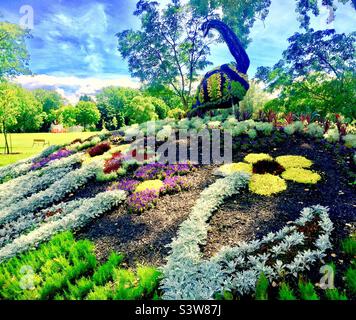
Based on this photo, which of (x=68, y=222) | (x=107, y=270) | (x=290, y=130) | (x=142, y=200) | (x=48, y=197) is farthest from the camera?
(x=290, y=130)

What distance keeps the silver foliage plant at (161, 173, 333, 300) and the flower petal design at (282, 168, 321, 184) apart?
1.63m

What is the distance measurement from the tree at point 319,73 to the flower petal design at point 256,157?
189 centimetres

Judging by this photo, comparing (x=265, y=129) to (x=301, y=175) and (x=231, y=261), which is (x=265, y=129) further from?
(x=231, y=261)

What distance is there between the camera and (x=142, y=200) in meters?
6.88

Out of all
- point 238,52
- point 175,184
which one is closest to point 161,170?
point 175,184

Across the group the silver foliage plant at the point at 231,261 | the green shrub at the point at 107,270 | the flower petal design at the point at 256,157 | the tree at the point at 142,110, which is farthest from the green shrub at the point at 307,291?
the tree at the point at 142,110

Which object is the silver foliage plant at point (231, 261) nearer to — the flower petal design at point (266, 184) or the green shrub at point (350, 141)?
the flower petal design at point (266, 184)

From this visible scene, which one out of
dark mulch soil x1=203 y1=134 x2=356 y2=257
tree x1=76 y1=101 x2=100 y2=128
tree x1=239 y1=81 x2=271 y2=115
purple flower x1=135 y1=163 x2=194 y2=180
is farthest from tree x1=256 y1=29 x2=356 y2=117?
tree x1=76 y1=101 x2=100 y2=128

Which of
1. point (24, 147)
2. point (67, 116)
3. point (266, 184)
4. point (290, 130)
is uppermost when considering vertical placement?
point (67, 116)

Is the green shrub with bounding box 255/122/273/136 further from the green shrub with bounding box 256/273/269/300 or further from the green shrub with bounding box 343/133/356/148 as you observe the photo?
the green shrub with bounding box 256/273/269/300

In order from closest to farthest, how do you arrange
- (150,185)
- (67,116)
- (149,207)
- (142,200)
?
(149,207), (142,200), (150,185), (67,116)

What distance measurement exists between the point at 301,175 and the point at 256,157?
1.85 metres

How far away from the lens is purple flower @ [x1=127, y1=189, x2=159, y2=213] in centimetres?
669

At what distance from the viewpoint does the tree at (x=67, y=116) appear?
254 feet
